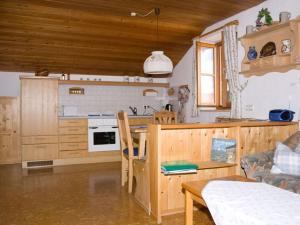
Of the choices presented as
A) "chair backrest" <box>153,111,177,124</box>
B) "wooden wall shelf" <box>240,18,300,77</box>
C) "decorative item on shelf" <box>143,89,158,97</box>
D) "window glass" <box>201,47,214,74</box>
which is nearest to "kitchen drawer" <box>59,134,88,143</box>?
"chair backrest" <box>153,111,177,124</box>

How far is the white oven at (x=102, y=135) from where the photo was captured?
5188 mm

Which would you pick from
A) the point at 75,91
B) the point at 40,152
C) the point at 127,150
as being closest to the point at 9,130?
the point at 40,152

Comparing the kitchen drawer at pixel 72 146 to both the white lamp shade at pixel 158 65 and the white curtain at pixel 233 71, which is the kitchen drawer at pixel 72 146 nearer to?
the white lamp shade at pixel 158 65

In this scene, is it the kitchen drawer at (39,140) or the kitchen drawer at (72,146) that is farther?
the kitchen drawer at (72,146)

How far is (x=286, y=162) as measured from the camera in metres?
2.30

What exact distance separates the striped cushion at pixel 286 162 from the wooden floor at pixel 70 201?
0.83 meters

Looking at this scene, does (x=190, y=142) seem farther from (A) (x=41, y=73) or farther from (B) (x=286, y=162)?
(A) (x=41, y=73)

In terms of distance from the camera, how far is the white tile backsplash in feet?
18.6

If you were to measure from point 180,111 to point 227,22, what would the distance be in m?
2.17

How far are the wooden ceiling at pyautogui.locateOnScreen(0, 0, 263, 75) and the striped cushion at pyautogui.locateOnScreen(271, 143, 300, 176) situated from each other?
2251 mm

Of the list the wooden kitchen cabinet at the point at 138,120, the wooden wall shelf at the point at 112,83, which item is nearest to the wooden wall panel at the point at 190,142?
the wooden kitchen cabinet at the point at 138,120

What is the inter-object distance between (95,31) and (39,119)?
207 centimetres

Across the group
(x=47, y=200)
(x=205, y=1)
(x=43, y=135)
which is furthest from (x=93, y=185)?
(x=205, y=1)

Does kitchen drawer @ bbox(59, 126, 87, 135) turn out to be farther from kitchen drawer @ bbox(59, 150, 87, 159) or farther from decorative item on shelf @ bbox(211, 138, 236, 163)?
decorative item on shelf @ bbox(211, 138, 236, 163)
